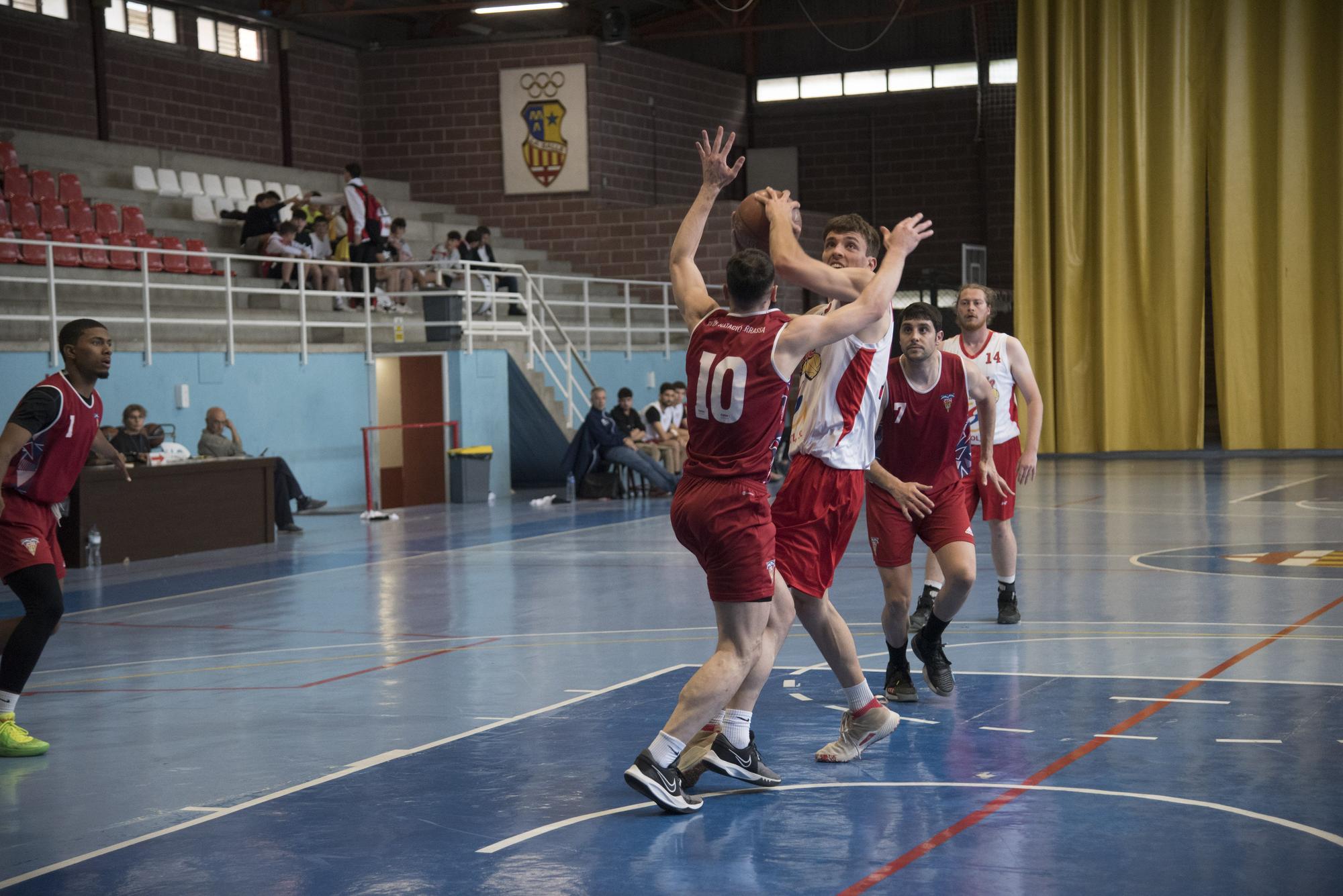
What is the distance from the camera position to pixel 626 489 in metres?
19.5

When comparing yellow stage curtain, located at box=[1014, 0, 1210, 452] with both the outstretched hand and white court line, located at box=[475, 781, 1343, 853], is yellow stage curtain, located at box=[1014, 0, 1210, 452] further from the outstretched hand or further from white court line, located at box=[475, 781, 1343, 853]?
white court line, located at box=[475, 781, 1343, 853]

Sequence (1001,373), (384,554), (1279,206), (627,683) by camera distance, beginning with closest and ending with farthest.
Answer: (627,683), (1001,373), (384,554), (1279,206)

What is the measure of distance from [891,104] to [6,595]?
73.1 ft

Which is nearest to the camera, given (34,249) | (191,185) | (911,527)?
(911,527)

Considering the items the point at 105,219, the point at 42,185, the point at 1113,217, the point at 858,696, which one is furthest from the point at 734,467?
the point at 1113,217

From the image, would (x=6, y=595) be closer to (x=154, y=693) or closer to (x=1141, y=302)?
(x=154, y=693)

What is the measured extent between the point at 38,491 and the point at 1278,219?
785 inches

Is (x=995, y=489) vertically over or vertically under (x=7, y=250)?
under

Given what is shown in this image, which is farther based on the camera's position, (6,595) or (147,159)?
(147,159)

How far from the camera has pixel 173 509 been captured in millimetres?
14078

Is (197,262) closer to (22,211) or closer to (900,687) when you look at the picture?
(22,211)

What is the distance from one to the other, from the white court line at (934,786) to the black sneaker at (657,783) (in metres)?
0.19

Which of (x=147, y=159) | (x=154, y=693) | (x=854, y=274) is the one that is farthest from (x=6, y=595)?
(x=147, y=159)

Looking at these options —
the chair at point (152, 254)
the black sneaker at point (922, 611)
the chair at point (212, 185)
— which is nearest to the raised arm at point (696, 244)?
the black sneaker at point (922, 611)
